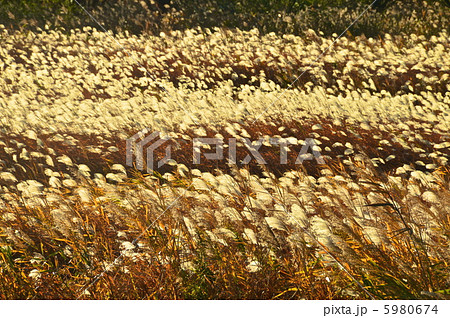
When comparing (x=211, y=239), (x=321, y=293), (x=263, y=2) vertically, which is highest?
(x=263, y=2)

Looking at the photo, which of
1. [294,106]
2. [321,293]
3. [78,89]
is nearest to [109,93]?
[78,89]

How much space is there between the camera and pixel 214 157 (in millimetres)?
4391

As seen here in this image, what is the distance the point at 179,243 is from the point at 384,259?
3.03 ft

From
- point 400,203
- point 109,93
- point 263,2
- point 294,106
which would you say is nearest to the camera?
point 400,203

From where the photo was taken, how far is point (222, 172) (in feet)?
12.9

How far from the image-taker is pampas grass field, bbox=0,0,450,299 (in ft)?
7.79

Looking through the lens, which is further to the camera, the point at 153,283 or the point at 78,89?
the point at 78,89

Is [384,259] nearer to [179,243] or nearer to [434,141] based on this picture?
[179,243]

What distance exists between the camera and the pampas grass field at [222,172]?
2375 mm
